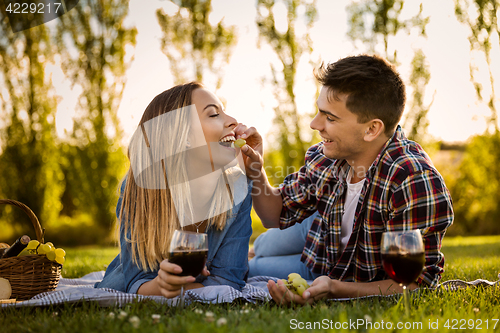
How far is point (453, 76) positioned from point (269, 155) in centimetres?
626

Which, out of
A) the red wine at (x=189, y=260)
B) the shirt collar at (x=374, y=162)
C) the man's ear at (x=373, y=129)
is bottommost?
the red wine at (x=189, y=260)

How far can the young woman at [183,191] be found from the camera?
293cm

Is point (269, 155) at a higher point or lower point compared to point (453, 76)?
lower

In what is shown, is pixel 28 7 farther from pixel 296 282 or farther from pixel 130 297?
pixel 296 282

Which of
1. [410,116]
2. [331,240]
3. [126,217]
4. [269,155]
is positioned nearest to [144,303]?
[126,217]

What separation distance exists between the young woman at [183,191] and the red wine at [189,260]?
2.63ft

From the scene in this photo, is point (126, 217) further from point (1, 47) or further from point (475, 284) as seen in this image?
point (1, 47)

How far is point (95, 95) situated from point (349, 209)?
→ 11.6 metres

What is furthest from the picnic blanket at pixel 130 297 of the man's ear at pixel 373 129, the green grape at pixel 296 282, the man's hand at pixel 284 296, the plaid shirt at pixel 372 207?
the man's ear at pixel 373 129

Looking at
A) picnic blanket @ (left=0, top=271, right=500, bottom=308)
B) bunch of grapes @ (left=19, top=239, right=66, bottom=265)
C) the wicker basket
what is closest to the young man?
picnic blanket @ (left=0, top=271, right=500, bottom=308)

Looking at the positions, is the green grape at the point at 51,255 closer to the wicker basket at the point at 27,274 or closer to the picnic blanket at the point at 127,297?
the wicker basket at the point at 27,274

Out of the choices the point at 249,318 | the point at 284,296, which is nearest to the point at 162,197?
the point at 284,296

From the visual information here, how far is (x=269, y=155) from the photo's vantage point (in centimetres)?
1242

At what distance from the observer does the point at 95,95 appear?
12977 mm
